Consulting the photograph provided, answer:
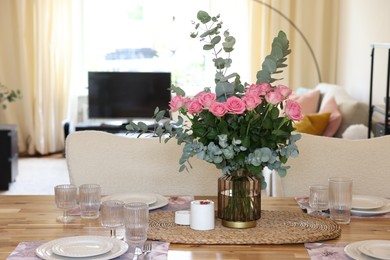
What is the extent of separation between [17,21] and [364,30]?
374 centimetres

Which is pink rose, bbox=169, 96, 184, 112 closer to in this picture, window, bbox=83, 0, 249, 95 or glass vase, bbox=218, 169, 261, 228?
glass vase, bbox=218, 169, 261, 228

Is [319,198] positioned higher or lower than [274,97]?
lower

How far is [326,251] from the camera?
5.96ft

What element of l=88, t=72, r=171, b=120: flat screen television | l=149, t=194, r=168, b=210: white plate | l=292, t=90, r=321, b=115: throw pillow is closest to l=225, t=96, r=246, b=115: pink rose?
l=149, t=194, r=168, b=210: white plate

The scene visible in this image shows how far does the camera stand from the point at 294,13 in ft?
24.2

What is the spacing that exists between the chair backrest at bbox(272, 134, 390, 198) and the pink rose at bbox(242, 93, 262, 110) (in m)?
0.82

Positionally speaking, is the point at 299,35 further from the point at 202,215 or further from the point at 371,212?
the point at 202,215

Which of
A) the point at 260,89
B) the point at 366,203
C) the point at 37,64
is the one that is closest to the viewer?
the point at 260,89

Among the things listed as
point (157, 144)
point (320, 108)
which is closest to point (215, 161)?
point (157, 144)

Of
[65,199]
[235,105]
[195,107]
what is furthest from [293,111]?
[65,199]

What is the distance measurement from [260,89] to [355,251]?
1.72ft

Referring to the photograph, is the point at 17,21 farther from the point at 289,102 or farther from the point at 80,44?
the point at 289,102

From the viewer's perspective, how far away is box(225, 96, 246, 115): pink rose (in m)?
1.85

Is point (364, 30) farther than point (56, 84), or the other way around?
point (56, 84)
